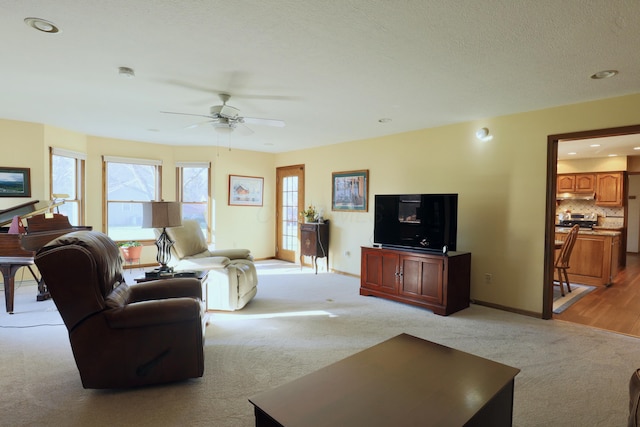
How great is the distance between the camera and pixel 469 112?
399 cm

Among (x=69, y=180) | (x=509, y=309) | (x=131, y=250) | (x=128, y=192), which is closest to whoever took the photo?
(x=509, y=309)

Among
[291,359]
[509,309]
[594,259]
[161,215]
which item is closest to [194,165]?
[161,215]

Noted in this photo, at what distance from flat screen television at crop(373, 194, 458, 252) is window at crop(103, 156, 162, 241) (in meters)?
4.18

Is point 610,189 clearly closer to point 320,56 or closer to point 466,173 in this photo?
point 466,173

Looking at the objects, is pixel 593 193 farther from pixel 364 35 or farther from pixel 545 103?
pixel 364 35

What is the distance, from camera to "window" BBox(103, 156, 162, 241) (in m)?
6.06

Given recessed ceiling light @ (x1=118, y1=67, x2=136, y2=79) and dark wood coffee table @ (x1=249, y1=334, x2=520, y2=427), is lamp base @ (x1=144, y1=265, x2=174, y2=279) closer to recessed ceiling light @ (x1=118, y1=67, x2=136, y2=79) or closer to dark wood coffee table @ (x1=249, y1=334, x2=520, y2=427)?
recessed ceiling light @ (x1=118, y1=67, x2=136, y2=79)

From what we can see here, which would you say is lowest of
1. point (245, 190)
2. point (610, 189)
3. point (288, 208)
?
point (288, 208)

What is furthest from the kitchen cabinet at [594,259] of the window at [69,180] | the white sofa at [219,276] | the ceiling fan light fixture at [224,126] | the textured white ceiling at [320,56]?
the window at [69,180]

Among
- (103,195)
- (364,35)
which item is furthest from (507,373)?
(103,195)

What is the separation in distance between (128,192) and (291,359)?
5097mm

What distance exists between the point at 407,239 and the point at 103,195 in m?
5.33

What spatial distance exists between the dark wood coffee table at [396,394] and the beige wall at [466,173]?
8.30ft

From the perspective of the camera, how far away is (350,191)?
5.91 meters
